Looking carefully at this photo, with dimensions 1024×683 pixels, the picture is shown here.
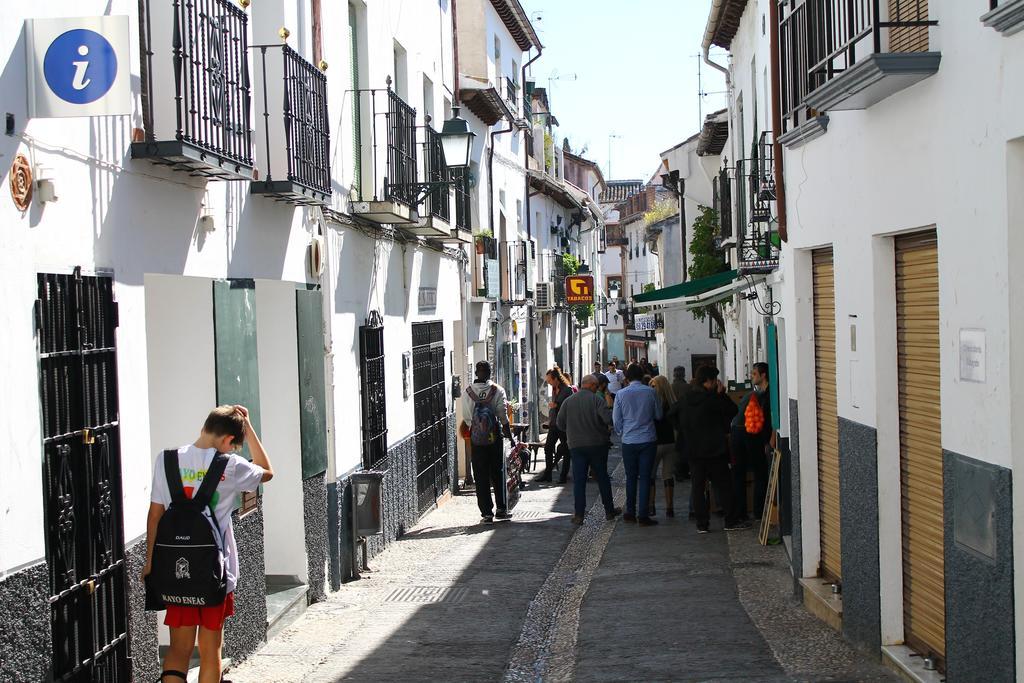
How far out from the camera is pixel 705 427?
1343 centimetres

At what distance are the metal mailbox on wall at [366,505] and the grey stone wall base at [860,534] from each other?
4.55 metres

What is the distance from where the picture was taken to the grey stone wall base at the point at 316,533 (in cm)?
997

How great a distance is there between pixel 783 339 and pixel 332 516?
4257mm

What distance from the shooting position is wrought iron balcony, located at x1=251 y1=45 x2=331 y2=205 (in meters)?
8.84

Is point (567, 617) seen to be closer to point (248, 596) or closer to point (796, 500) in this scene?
point (796, 500)

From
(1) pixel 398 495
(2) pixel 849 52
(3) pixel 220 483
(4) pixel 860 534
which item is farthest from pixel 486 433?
(3) pixel 220 483

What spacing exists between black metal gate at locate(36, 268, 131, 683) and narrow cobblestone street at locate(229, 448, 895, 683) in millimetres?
1874

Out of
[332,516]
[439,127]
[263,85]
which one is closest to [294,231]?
[263,85]

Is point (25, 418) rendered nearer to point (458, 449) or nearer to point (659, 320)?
point (458, 449)

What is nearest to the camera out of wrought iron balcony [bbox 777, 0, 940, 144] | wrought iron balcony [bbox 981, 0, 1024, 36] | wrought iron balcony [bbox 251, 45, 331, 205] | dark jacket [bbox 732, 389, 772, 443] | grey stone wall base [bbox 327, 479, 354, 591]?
wrought iron balcony [bbox 981, 0, 1024, 36]

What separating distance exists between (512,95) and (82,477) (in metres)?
20.9

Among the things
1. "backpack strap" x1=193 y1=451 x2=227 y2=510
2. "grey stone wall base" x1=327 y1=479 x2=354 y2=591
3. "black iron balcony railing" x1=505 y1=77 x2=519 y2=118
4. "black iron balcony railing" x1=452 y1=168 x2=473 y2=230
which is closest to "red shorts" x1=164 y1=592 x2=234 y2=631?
"backpack strap" x1=193 y1=451 x2=227 y2=510

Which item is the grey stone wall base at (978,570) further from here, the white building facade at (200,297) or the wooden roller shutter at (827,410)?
the white building facade at (200,297)

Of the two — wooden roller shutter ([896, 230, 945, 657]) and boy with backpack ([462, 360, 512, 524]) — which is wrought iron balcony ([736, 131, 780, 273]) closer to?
boy with backpack ([462, 360, 512, 524])
